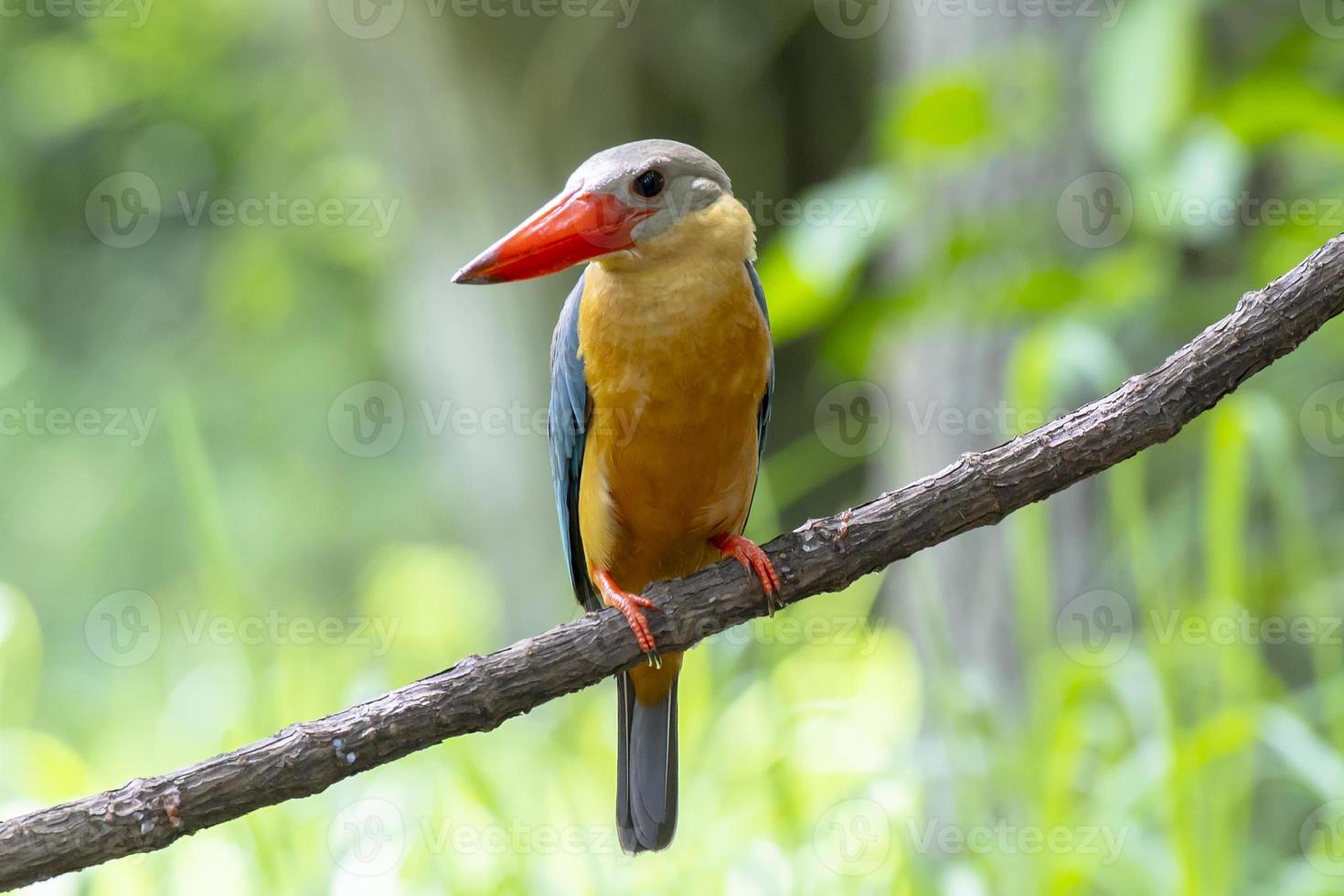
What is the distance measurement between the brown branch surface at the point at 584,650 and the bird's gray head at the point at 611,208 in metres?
0.64

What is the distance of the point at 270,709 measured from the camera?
2.87 m

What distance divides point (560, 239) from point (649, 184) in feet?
0.75

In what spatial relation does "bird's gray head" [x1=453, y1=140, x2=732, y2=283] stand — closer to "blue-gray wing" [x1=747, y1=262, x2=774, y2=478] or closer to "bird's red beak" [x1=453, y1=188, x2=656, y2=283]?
"bird's red beak" [x1=453, y1=188, x2=656, y2=283]

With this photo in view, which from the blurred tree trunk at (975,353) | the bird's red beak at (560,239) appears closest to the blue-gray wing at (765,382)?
the bird's red beak at (560,239)

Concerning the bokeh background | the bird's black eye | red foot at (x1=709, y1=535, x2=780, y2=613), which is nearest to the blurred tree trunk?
the bokeh background

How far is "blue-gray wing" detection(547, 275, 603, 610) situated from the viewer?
2523 millimetres

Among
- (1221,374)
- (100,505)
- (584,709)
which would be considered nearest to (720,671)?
(584,709)

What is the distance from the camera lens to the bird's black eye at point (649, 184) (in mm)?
2338

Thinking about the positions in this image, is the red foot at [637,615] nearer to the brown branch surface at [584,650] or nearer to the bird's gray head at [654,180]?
the brown branch surface at [584,650]

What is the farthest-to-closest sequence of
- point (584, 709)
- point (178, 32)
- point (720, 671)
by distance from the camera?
point (178, 32) < point (584, 709) < point (720, 671)

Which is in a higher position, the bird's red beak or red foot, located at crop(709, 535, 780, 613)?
the bird's red beak

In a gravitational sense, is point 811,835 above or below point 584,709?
below

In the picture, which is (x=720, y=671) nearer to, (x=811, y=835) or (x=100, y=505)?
(x=811, y=835)

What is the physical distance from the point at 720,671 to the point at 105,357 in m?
4.74
